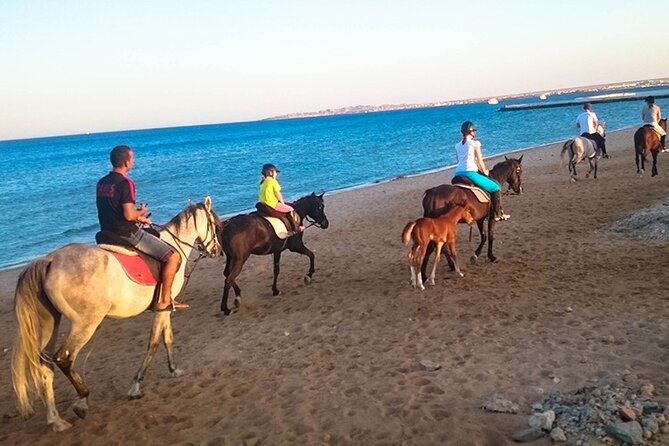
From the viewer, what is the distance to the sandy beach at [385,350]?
17.7 feet

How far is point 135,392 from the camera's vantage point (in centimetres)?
655

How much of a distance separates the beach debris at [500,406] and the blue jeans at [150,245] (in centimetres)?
429

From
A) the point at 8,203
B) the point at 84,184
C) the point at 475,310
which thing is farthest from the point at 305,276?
the point at 84,184

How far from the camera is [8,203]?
113 feet

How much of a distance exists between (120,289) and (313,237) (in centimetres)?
1063

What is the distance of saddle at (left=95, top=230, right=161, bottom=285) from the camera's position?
6230mm

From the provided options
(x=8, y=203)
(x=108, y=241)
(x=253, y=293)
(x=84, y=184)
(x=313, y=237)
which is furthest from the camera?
(x=84, y=184)

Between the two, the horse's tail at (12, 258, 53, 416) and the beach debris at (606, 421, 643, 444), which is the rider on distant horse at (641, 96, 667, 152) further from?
the horse's tail at (12, 258, 53, 416)

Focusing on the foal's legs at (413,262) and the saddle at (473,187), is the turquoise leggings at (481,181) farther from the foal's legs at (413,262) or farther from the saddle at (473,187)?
the foal's legs at (413,262)

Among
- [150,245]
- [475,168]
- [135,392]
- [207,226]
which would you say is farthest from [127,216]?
[475,168]

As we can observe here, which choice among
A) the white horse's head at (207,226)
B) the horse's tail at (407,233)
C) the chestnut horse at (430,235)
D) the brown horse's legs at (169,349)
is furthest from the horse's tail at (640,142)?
the brown horse's legs at (169,349)

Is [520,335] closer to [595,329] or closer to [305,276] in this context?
[595,329]

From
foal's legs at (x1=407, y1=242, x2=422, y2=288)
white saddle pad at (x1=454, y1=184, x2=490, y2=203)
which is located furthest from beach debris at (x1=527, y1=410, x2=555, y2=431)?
white saddle pad at (x1=454, y1=184, x2=490, y2=203)

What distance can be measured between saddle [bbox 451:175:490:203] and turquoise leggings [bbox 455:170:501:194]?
8cm
